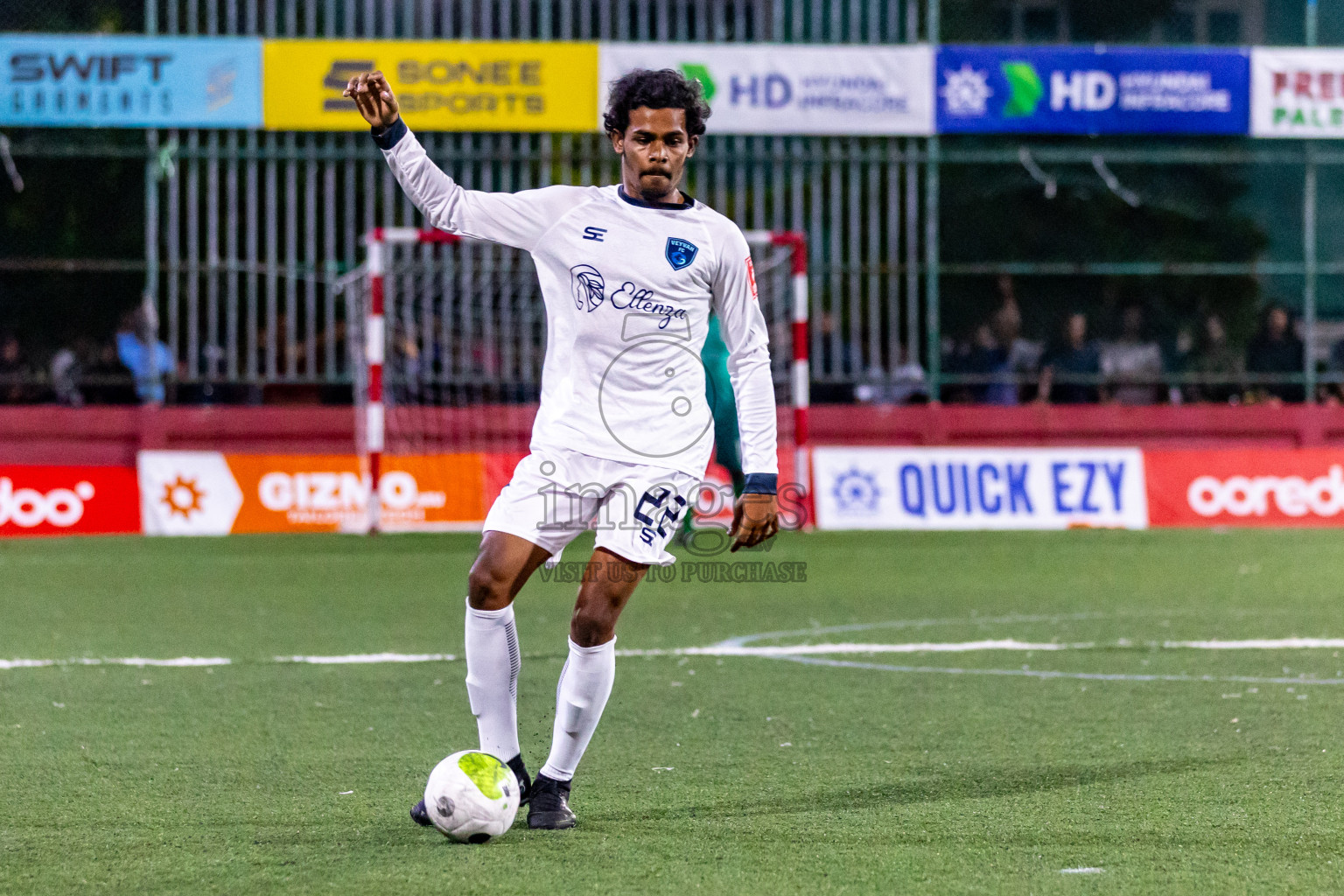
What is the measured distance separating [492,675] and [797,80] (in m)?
13.6

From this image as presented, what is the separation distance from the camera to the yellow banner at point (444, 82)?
17.6 meters

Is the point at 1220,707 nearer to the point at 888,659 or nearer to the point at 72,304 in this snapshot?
the point at 888,659

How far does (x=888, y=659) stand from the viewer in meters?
8.54

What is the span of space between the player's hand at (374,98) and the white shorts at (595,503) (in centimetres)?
108

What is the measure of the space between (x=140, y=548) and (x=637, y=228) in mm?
10641

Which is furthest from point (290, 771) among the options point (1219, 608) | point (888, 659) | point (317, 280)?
point (317, 280)

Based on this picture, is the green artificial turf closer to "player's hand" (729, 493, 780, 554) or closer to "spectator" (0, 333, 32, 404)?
"player's hand" (729, 493, 780, 554)

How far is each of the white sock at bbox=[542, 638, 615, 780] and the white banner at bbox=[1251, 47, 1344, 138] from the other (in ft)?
49.6

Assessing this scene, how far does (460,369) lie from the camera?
17.4m

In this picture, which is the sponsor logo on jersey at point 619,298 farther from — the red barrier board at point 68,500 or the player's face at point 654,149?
the red barrier board at point 68,500

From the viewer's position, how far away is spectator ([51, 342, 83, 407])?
56.7ft

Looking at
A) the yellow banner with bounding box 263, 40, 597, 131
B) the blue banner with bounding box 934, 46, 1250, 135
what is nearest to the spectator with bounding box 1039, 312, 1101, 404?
the blue banner with bounding box 934, 46, 1250, 135

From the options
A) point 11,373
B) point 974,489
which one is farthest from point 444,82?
point 974,489

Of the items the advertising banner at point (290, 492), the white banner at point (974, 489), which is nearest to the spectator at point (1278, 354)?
the white banner at point (974, 489)
